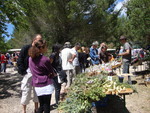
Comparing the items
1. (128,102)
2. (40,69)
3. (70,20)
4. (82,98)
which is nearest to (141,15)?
(128,102)

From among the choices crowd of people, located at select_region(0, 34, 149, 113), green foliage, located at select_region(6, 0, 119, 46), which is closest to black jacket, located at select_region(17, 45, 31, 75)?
crowd of people, located at select_region(0, 34, 149, 113)

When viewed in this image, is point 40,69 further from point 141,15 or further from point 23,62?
point 141,15

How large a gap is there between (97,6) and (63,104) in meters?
12.9

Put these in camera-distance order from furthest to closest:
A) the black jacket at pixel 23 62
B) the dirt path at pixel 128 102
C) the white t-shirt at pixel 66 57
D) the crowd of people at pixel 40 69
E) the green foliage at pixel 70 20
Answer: the green foliage at pixel 70 20 → the white t-shirt at pixel 66 57 → the dirt path at pixel 128 102 → the black jacket at pixel 23 62 → the crowd of people at pixel 40 69

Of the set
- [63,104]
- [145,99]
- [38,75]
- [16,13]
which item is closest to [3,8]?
[16,13]

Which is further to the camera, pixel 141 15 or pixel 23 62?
pixel 141 15

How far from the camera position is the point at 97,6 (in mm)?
14266

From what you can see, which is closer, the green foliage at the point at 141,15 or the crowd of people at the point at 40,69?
the crowd of people at the point at 40,69

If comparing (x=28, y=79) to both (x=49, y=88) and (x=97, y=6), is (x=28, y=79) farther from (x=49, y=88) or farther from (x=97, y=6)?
(x=97, y=6)

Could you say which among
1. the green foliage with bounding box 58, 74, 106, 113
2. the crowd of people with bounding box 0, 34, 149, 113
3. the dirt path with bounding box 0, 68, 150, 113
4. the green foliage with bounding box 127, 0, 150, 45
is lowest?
the dirt path with bounding box 0, 68, 150, 113

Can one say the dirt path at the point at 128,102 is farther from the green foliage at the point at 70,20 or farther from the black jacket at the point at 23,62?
the green foliage at the point at 70,20

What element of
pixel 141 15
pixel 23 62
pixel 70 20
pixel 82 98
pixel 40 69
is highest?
pixel 70 20

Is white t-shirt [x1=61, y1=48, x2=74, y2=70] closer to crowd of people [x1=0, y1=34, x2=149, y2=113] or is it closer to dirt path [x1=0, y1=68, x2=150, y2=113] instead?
crowd of people [x1=0, y1=34, x2=149, y2=113]

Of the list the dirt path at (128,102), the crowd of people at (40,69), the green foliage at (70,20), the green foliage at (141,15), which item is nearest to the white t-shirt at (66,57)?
the crowd of people at (40,69)
